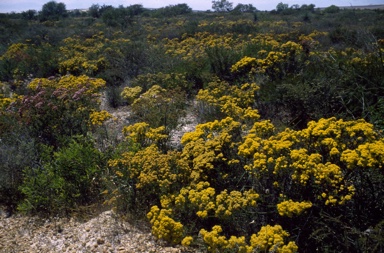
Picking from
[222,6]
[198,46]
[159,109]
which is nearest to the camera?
Answer: [159,109]

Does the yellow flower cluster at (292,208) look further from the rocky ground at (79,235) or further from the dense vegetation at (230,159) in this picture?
the rocky ground at (79,235)

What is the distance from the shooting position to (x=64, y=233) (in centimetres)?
483

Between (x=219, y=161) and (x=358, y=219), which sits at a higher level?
(x=219, y=161)

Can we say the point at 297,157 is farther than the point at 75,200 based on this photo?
No

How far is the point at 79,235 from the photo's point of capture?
4715mm

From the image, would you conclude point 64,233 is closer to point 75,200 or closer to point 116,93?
→ point 75,200

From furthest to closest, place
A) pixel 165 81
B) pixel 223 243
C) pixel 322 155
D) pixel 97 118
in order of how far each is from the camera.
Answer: pixel 165 81
pixel 97 118
pixel 322 155
pixel 223 243

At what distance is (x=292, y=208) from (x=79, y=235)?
9.27ft

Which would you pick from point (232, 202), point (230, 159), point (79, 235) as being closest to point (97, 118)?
point (79, 235)

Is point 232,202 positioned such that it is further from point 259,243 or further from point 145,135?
point 145,135

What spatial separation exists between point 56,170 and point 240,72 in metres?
5.95

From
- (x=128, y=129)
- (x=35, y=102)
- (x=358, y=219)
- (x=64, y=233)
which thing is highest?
(x=35, y=102)

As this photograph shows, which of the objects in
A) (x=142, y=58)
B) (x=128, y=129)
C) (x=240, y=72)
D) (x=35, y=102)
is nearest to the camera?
(x=128, y=129)

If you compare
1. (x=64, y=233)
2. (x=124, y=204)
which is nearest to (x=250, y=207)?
(x=124, y=204)
